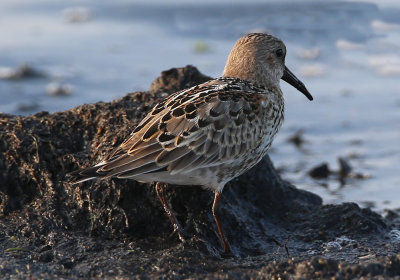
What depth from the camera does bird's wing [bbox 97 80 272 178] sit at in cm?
519

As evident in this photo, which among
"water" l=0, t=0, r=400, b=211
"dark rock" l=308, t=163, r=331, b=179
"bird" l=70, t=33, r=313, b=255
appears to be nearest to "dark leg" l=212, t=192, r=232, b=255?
"bird" l=70, t=33, r=313, b=255

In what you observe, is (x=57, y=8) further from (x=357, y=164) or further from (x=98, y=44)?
(x=357, y=164)

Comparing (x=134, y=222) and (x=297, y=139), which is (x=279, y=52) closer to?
(x=134, y=222)

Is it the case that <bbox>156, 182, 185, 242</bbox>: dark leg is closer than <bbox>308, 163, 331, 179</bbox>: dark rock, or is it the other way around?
<bbox>156, 182, 185, 242</bbox>: dark leg

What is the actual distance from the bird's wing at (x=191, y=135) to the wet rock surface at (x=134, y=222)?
0.42m

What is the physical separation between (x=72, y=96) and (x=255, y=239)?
555 centimetres

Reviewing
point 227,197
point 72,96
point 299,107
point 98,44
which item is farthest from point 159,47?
point 227,197

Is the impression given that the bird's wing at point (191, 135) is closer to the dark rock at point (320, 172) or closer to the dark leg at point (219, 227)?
the dark leg at point (219, 227)

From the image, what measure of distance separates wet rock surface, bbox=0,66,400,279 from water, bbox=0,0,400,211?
1.68m

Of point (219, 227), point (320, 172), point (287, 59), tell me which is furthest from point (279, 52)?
point (287, 59)

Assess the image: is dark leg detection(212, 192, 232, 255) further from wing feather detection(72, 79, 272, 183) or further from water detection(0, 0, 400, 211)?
water detection(0, 0, 400, 211)

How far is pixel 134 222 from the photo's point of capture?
18.1 feet

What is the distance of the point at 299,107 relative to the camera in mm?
10414

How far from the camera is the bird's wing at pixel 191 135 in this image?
5.19 m
